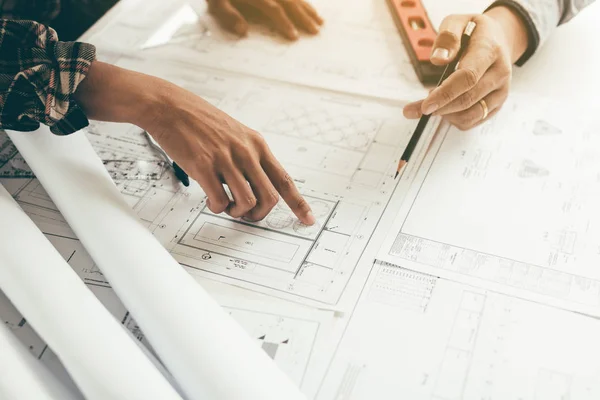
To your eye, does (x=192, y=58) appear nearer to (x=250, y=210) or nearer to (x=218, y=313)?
(x=250, y=210)

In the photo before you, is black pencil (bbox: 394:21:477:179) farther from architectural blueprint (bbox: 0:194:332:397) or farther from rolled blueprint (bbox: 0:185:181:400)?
rolled blueprint (bbox: 0:185:181:400)

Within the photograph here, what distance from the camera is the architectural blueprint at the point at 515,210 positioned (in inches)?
23.6

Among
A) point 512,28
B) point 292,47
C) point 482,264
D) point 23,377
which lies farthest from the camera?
point 292,47

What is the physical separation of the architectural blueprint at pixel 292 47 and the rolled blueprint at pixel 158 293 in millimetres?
333

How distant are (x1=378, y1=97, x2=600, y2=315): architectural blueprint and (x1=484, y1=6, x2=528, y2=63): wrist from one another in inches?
3.9

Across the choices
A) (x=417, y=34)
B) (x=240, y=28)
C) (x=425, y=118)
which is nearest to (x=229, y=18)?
(x=240, y=28)

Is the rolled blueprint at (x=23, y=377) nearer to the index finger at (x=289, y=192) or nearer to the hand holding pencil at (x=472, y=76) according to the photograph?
the index finger at (x=289, y=192)

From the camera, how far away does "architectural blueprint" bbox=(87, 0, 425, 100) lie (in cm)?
89

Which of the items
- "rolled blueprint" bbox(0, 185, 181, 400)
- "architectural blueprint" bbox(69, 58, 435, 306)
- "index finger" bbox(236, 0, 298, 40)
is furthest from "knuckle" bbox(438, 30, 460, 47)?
"rolled blueprint" bbox(0, 185, 181, 400)

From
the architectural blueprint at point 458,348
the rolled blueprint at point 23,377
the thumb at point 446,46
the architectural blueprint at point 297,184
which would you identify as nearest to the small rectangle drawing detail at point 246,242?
the architectural blueprint at point 297,184

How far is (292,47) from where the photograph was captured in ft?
3.14

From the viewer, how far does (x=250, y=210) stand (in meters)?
0.67

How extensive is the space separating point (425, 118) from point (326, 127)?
134 millimetres

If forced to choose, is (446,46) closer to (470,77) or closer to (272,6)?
(470,77)
